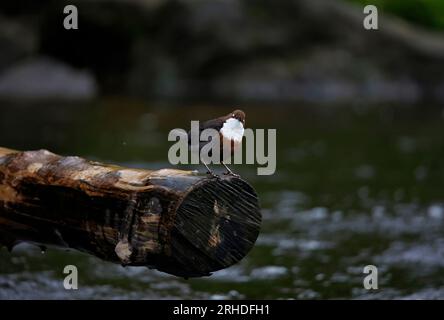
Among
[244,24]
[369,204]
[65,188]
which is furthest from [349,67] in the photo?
[65,188]

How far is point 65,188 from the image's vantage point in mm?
3531

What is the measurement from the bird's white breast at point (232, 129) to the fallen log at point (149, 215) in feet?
0.77

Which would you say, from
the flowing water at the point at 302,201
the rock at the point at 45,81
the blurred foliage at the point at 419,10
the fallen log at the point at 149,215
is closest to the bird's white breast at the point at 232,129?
the fallen log at the point at 149,215

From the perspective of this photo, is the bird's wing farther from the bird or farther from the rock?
the rock

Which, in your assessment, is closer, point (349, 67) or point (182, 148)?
point (182, 148)

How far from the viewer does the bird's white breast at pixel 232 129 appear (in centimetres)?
342

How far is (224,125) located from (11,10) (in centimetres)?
1365

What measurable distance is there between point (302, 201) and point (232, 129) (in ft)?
15.5

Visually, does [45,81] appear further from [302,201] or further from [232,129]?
[232,129]

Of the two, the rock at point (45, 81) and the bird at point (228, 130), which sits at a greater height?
the rock at point (45, 81)

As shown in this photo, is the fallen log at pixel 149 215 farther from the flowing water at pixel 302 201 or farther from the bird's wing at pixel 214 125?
the flowing water at pixel 302 201

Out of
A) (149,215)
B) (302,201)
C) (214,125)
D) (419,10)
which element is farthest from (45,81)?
(149,215)

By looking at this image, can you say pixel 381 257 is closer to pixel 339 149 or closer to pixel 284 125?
pixel 339 149

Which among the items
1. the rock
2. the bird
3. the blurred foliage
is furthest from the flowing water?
the blurred foliage
